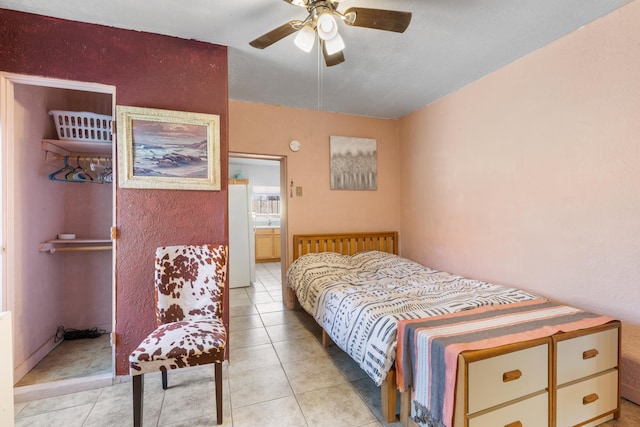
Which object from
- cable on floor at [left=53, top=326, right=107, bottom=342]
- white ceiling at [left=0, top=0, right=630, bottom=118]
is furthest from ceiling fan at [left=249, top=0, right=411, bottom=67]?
cable on floor at [left=53, top=326, right=107, bottom=342]

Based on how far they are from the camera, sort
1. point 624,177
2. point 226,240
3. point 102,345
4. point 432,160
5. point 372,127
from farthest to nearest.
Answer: point 372,127 → point 432,160 → point 102,345 → point 226,240 → point 624,177

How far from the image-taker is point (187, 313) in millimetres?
1957

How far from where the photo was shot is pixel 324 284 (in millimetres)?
2668

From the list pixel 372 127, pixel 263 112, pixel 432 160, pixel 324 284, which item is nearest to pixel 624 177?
pixel 432 160

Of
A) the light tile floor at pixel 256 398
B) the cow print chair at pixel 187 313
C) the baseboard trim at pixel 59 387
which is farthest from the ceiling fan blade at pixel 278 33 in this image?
the baseboard trim at pixel 59 387

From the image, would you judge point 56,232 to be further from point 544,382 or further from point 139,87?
point 544,382

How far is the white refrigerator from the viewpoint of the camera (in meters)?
4.51

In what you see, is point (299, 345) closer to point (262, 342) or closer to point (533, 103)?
point (262, 342)

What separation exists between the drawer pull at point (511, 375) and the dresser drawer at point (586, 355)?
0.94ft

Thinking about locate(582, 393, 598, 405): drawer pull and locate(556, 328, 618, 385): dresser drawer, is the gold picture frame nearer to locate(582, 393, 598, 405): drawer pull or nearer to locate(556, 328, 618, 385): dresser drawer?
locate(556, 328, 618, 385): dresser drawer

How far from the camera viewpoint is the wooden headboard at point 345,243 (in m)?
3.58

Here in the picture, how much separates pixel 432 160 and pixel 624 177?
178 centimetres

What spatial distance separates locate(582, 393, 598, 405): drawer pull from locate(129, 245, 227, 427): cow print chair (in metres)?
2.00

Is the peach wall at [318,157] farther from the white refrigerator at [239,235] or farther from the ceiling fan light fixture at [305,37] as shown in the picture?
the ceiling fan light fixture at [305,37]
